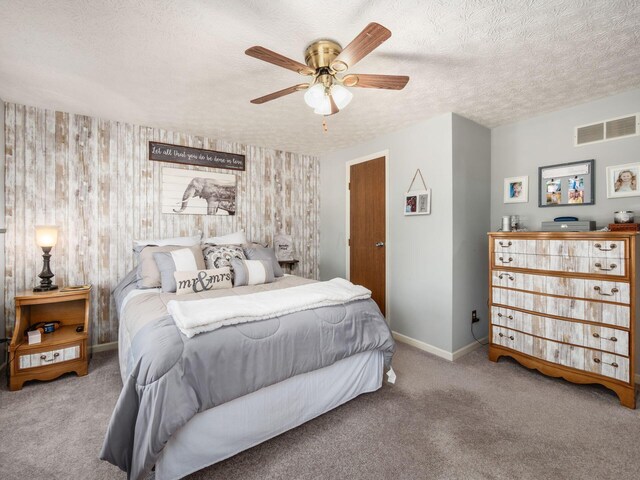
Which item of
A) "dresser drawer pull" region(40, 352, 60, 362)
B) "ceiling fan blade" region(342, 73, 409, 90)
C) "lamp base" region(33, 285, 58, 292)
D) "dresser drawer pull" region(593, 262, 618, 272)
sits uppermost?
"ceiling fan blade" region(342, 73, 409, 90)

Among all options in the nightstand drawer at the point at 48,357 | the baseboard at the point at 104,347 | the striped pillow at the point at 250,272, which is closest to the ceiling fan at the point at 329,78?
the striped pillow at the point at 250,272

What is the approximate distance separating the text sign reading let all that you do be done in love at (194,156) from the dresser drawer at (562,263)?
120 inches

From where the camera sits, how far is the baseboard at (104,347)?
293 cm

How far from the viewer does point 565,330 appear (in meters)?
2.32

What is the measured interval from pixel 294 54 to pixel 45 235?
96.7 inches

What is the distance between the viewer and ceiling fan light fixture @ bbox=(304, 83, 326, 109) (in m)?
1.76

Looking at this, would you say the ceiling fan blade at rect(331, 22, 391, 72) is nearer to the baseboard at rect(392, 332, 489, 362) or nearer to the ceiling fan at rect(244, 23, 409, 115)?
the ceiling fan at rect(244, 23, 409, 115)

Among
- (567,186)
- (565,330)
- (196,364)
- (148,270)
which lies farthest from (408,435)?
(567,186)

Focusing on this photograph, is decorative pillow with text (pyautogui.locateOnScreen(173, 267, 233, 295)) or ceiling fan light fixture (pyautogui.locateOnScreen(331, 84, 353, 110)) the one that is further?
decorative pillow with text (pyautogui.locateOnScreen(173, 267, 233, 295))

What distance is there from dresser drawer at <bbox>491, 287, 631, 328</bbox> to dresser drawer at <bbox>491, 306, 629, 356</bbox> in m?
0.05

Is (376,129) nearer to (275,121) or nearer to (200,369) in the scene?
(275,121)

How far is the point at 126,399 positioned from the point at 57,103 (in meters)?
2.71

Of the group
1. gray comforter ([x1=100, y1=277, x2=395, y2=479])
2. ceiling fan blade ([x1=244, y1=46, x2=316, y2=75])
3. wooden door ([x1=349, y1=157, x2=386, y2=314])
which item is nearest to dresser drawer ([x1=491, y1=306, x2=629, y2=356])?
wooden door ([x1=349, y1=157, x2=386, y2=314])

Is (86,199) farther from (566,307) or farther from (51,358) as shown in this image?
(566,307)
